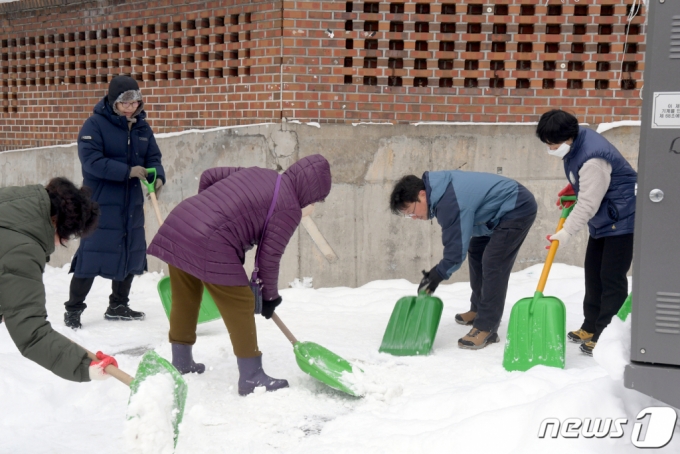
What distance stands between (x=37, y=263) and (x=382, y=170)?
3.88 meters

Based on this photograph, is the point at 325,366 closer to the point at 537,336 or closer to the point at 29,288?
the point at 537,336

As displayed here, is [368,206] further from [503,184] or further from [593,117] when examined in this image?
[593,117]

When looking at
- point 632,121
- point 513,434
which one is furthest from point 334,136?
point 513,434

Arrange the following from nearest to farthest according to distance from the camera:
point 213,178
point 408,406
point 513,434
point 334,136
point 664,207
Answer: point 664,207 < point 513,434 < point 408,406 < point 213,178 < point 334,136

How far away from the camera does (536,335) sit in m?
4.09

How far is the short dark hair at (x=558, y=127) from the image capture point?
13.8 feet

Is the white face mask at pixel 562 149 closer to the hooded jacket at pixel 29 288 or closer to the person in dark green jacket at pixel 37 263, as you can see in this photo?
the person in dark green jacket at pixel 37 263

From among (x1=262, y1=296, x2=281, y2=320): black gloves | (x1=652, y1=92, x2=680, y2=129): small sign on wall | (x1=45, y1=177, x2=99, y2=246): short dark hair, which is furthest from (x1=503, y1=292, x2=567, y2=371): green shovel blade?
(x1=45, y1=177, x2=99, y2=246): short dark hair

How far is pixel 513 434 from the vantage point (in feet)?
9.53

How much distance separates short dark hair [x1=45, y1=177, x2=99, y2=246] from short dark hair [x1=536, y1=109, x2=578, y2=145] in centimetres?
279

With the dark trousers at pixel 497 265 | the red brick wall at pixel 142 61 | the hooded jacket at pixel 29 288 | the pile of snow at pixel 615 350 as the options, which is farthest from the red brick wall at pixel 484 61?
the hooded jacket at pixel 29 288

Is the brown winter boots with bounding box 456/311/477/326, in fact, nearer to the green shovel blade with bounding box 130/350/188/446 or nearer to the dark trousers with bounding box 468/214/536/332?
the dark trousers with bounding box 468/214/536/332

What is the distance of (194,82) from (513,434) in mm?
4786

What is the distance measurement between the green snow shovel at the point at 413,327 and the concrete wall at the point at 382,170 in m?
1.58
